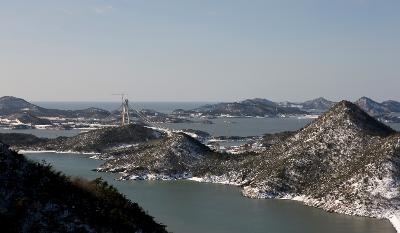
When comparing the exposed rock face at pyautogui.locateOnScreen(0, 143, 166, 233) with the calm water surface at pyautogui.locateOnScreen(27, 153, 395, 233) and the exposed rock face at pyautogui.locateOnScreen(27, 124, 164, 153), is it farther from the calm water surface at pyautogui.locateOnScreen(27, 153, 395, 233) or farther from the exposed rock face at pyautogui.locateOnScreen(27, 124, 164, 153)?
the exposed rock face at pyautogui.locateOnScreen(27, 124, 164, 153)

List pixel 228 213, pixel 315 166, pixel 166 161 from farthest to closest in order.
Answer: pixel 166 161 < pixel 315 166 < pixel 228 213

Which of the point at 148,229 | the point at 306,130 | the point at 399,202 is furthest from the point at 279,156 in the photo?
the point at 148,229

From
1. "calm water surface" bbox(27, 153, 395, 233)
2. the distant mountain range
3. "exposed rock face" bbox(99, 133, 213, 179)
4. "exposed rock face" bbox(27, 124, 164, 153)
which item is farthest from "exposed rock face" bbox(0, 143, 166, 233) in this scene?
"exposed rock face" bbox(27, 124, 164, 153)

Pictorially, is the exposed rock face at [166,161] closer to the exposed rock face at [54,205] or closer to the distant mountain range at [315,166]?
the distant mountain range at [315,166]

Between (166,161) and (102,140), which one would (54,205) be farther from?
(102,140)

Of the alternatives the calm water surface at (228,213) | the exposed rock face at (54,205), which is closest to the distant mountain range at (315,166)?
the calm water surface at (228,213)

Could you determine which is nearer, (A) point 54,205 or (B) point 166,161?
(A) point 54,205

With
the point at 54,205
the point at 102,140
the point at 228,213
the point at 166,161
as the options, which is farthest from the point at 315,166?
the point at 102,140
